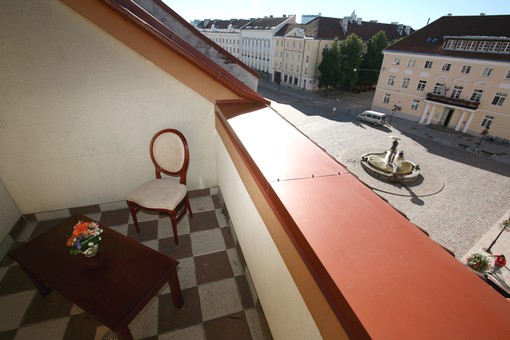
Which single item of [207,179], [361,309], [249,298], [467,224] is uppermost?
[361,309]

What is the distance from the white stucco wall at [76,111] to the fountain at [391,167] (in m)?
8.54

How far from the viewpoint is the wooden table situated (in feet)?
6.32

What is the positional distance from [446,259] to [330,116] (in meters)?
17.8

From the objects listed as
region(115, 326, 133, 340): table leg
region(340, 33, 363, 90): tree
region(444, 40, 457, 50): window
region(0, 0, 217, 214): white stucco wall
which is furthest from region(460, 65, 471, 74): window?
region(115, 326, 133, 340): table leg

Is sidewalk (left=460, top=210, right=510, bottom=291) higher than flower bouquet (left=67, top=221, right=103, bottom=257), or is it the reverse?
flower bouquet (left=67, top=221, right=103, bottom=257)

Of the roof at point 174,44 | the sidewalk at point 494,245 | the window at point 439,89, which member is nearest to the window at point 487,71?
the window at point 439,89

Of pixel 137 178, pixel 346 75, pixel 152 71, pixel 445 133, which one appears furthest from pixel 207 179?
pixel 346 75

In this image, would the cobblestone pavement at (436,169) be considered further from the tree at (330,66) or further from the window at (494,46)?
the window at (494,46)

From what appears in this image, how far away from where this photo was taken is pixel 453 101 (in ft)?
49.9

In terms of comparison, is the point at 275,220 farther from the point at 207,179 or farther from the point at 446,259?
the point at 207,179

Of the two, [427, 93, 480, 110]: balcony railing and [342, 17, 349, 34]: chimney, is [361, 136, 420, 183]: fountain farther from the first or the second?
[342, 17, 349, 34]: chimney

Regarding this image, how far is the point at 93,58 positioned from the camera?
2.96 meters

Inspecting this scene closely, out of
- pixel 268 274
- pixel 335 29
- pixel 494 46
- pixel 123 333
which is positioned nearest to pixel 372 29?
pixel 335 29

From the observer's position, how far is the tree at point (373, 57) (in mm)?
24056
